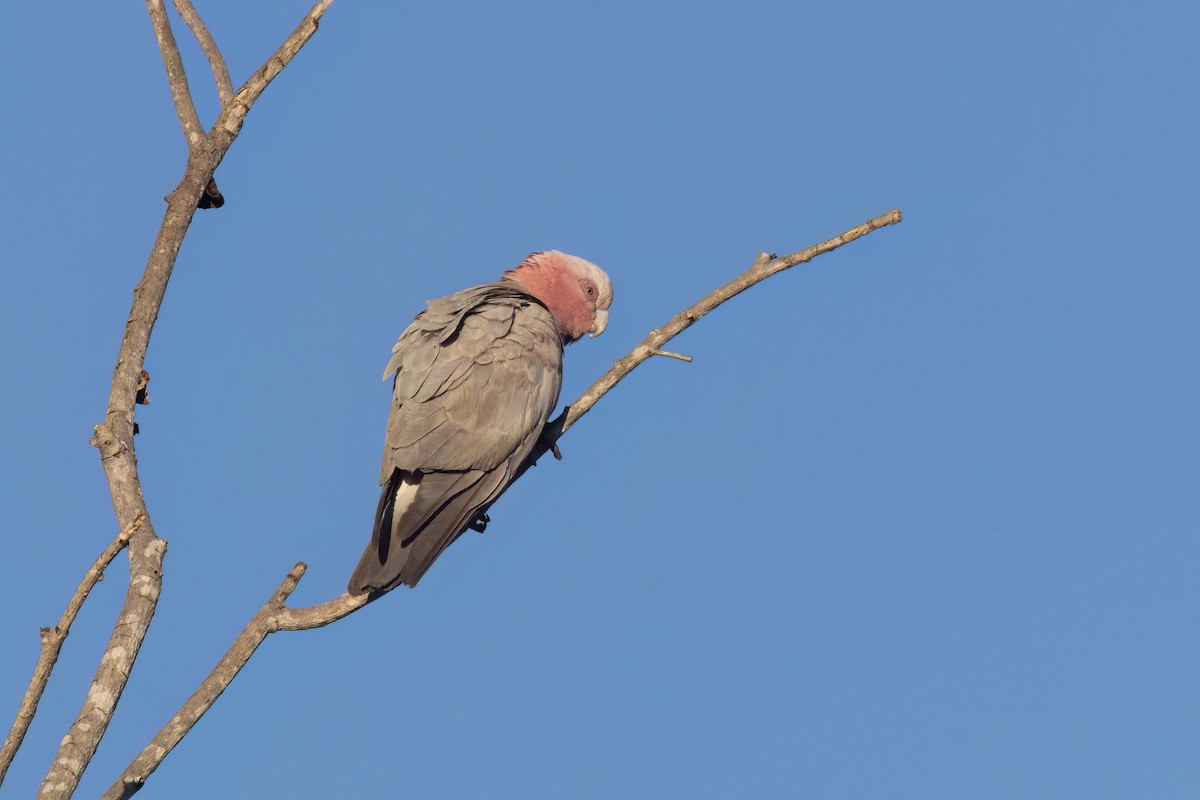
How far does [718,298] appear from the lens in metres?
6.88

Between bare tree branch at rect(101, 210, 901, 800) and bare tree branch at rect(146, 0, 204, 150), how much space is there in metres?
2.63

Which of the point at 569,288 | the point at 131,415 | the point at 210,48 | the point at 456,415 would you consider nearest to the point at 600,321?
the point at 569,288

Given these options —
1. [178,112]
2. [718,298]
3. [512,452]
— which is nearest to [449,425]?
[512,452]

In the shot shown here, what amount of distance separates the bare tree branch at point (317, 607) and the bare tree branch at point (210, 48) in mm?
2632

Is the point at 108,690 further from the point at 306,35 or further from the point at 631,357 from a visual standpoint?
the point at 306,35

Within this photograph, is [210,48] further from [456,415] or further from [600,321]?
[600,321]

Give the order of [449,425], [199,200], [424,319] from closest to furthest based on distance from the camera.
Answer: [199,200] → [449,425] → [424,319]

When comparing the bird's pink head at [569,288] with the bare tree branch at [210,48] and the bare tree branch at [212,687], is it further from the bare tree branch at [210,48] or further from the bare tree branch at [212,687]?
the bare tree branch at [212,687]

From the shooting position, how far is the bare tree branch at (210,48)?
6.75m

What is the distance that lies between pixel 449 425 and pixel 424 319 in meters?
1.01

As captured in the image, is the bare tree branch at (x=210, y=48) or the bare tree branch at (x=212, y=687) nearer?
the bare tree branch at (x=212, y=687)

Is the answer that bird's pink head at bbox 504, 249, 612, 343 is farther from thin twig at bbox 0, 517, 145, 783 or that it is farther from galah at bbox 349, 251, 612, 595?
thin twig at bbox 0, 517, 145, 783

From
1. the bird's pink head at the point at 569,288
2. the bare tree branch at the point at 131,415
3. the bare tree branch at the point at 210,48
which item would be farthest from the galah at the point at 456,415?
the bare tree branch at the point at 210,48

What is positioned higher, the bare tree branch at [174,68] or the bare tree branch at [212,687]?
the bare tree branch at [174,68]
